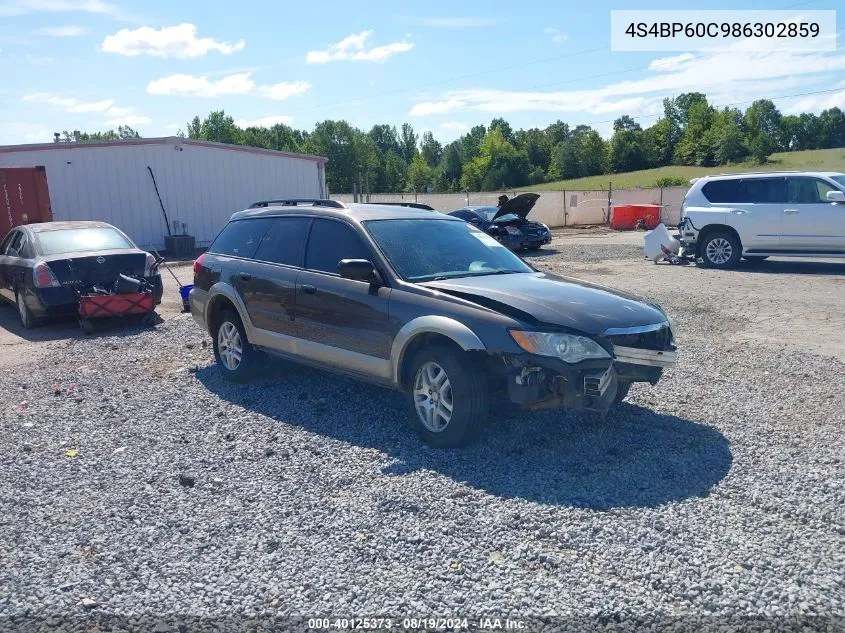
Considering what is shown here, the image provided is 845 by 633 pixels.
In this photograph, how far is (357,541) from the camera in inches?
152

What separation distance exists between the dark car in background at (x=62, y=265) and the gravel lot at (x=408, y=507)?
290 cm

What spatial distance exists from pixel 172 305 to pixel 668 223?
93.9 feet

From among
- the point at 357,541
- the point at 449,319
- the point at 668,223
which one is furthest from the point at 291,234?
the point at 668,223

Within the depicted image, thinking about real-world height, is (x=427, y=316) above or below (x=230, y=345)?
above

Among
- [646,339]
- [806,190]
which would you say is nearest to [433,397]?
[646,339]

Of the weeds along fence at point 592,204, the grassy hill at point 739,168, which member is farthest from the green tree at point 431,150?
the weeds along fence at point 592,204

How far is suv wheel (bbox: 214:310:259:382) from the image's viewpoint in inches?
274

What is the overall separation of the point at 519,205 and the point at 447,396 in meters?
15.3

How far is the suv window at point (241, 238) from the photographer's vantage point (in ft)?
22.9

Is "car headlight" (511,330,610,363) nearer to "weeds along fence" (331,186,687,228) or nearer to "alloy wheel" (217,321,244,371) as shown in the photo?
"alloy wheel" (217,321,244,371)

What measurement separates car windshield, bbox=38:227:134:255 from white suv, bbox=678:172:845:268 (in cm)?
1173

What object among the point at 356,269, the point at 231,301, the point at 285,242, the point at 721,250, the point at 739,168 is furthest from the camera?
the point at 739,168

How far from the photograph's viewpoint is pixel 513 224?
2027cm

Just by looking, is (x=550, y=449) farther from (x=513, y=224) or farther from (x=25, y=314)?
(x=513, y=224)
